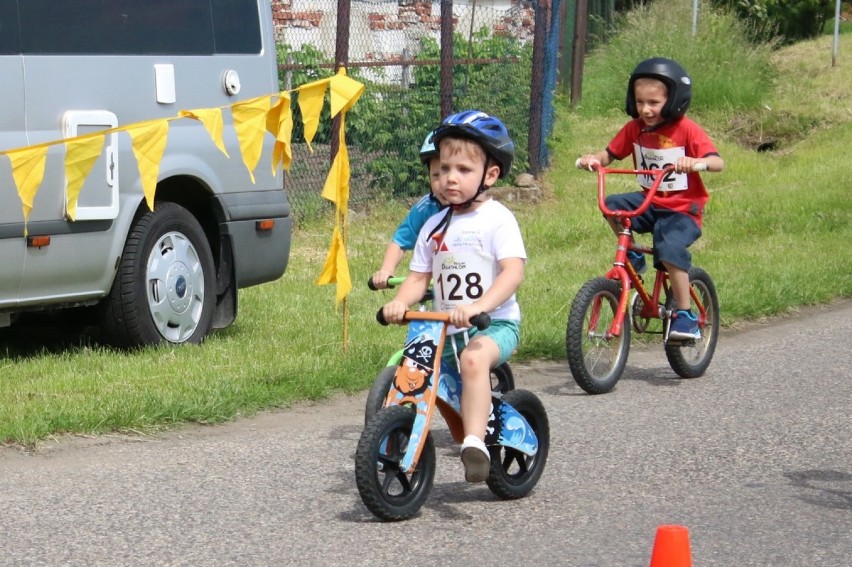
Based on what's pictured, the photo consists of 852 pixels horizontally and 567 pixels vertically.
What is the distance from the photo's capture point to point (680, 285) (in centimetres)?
813

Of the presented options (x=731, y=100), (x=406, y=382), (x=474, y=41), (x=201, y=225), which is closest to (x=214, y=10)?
(x=201, y=225)

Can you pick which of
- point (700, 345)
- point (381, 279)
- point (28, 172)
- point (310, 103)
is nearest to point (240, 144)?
point (310, 103)

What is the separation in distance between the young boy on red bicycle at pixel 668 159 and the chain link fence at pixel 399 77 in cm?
470

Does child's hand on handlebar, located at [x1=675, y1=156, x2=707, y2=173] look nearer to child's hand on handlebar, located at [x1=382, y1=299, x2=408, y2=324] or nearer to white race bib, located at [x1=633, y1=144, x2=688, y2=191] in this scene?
white race bib, located at [x1=633, y1=144, x2=688, y2=191]

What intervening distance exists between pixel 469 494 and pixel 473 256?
3.04 ft

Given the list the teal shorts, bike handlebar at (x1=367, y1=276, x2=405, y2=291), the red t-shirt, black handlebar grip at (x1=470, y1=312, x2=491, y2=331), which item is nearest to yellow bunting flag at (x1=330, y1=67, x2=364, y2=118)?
the red t-shirt

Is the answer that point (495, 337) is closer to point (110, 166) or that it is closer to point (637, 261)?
point (637, 261)

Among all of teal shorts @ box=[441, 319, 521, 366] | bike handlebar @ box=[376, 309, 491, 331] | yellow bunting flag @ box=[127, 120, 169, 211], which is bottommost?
teal shorts @ box=[441, 319, 521, 366]

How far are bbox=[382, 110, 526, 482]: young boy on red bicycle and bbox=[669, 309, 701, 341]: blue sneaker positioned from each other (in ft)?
8.42

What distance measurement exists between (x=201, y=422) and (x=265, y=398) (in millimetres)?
441

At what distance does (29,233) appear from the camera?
7527mm

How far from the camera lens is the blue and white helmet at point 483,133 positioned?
5.40 m

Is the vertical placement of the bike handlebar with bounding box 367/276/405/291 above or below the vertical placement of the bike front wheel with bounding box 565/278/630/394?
above

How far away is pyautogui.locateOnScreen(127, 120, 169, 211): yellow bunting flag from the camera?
723 cm
